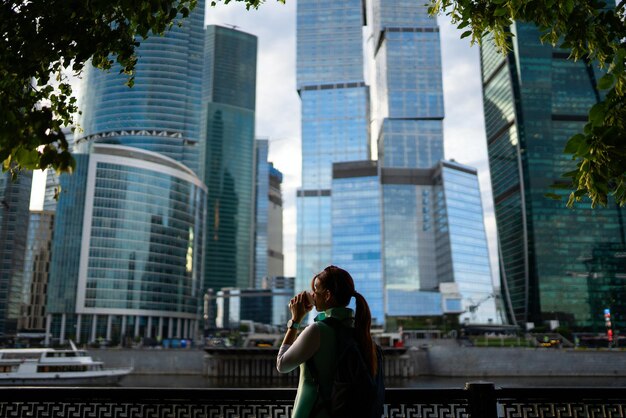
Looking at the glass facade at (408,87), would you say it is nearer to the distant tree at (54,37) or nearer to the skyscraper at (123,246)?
the skyscraper at (123,246)

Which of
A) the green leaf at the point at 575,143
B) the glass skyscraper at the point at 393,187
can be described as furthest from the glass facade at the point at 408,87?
the green leaf at the point at 575,143

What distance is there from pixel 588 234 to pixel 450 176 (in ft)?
141

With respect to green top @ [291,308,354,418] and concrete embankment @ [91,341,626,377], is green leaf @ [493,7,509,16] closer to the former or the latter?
green top @ [291,308,354,418]

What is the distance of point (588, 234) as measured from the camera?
135625 millimetres

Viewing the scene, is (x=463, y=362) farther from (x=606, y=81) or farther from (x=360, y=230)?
(x=360, y=230)

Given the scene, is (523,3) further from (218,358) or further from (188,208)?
(188,208)

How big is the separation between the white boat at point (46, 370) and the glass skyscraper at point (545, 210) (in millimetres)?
110992

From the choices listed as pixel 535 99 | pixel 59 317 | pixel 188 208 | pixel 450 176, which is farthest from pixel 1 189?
pixel 535 99

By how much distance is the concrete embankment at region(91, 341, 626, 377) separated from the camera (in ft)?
214

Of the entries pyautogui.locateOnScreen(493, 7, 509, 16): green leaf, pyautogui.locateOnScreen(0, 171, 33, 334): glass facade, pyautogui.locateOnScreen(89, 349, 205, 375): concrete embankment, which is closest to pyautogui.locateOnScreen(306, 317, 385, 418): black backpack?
pyautogui.locateOnScreen(493, 7, 509, 16): green leaf

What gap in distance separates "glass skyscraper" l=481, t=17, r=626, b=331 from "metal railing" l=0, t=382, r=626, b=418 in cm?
13336

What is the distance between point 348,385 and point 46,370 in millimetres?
59140

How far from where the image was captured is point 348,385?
376 centimetres


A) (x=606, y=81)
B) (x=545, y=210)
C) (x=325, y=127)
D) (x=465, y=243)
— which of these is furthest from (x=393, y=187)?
(x=606, y=81)
